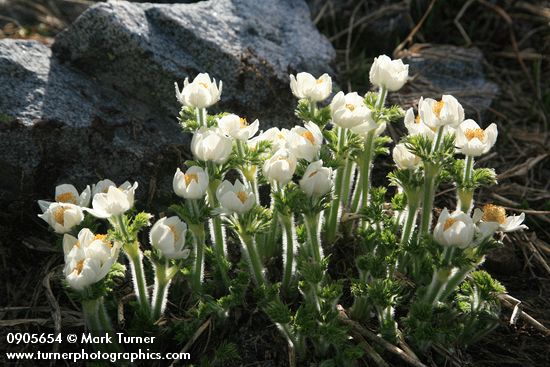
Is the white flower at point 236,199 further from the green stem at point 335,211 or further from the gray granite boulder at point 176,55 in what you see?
the gray granite boulder at point 176,55

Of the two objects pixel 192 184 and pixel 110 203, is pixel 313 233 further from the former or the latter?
pixel 110 203

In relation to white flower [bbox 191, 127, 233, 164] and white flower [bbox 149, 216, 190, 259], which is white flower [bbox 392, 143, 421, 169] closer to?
white flower [bbox 191, 127, 233, 164]

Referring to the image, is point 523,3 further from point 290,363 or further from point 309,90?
point 290,363

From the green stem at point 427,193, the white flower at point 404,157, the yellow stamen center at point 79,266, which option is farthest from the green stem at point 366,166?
the yellow stamen center at point 79,266

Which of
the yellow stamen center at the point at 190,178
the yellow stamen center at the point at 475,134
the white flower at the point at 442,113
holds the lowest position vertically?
the yellow stamen center at the point at 190,178

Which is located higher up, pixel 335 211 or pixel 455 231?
pixel 455 231

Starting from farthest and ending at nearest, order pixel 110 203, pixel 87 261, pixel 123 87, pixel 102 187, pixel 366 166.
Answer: pixel 123 87 → pixel 366 166 → pixel 102 187 → pixel 110 203 → pixel 87 261

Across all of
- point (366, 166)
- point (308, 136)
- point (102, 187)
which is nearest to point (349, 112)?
point (308, 136)
